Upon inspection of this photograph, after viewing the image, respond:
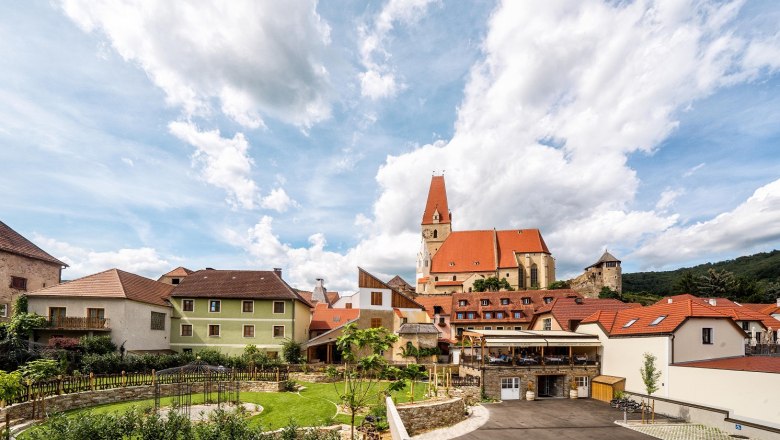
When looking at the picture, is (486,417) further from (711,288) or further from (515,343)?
(711,288)

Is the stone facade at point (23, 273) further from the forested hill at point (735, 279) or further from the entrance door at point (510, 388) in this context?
the forested hill at point (735, 279)

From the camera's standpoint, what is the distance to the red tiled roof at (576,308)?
35.1 metres

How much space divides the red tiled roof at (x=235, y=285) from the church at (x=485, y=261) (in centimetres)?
4241

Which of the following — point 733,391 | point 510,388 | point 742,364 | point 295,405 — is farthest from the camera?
point 510,388

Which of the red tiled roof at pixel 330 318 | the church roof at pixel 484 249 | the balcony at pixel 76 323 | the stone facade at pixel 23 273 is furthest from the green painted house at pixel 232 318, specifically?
the church roof at pixel 484 249

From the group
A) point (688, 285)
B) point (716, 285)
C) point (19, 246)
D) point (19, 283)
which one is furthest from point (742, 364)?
point (688, 285)

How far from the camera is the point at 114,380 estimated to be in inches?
928

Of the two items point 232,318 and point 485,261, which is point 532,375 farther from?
point 485,261

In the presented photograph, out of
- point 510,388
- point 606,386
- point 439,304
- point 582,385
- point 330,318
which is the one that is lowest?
point 582,385

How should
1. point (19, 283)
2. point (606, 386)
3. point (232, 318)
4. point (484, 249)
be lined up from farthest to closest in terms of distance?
point (484, 249)
point (232, 318)
point (19, 283)
point (606, 386)

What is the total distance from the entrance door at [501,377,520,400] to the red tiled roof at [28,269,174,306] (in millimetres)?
27982

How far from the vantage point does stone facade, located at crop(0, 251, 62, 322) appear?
29281 millimetres

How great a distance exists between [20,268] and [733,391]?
4670cm

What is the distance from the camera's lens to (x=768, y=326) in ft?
131
